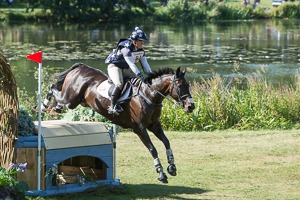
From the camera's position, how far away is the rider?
10.7 m

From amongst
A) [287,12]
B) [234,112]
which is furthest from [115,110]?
[287,12]

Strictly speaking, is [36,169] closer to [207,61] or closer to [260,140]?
[260,140]

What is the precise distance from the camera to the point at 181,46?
3884 cm

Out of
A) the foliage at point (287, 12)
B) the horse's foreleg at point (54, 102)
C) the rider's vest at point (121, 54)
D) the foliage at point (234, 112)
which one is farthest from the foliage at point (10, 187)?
the foliage at point (287, 12)

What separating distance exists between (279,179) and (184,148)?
2921 millimetres

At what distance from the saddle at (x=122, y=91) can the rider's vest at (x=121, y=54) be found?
Answer: 0.83 feet

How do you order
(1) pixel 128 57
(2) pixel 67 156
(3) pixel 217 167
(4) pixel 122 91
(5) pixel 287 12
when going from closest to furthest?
(2) pixel 67 156
(1) pixel 128 57
(4) pixel 122 91
(3) pixel 217 167
(5) pixel 287 12

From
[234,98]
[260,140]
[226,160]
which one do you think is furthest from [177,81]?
[234,98]

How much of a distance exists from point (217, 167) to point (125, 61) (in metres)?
2.35

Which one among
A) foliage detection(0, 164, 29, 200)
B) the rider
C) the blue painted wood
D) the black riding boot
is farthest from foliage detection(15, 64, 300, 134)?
foliage detection(0, 164, 29, 200)

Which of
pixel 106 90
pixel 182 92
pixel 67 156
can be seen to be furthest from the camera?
pixel 106 90

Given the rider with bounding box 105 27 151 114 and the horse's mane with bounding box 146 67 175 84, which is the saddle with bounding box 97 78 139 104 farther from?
the horse's mane with bounding box 146 67 175 84

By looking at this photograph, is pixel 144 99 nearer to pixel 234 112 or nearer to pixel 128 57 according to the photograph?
pixel 128 57

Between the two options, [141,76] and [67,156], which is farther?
[141,76]
